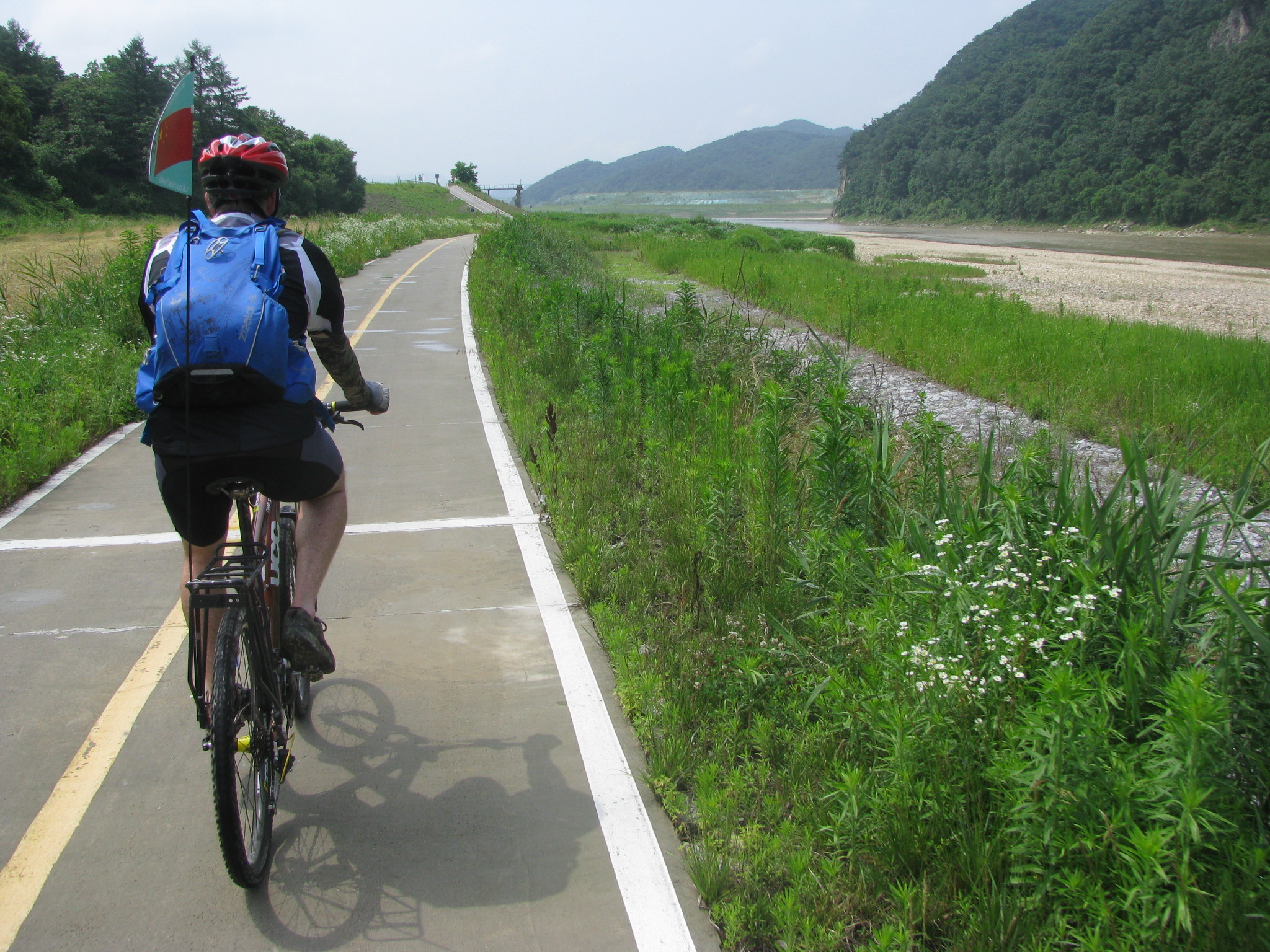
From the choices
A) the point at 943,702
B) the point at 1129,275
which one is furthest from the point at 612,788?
the point at 1129,275

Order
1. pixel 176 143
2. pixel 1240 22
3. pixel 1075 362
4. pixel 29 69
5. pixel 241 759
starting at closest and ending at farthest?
pixel 176 143, pixel 241 759, pixel 1075 362, pixel 29 69, pixel 1240 22

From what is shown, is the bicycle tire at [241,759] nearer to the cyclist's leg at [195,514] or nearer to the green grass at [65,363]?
the cyclist's leg at [195,514]

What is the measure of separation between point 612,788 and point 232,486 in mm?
1672

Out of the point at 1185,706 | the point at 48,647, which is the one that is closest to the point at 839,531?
the point at 1185,706

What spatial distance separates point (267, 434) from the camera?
2.86 m

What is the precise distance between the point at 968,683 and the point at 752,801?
0.82 metres

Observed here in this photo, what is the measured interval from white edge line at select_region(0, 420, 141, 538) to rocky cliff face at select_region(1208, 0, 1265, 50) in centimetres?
12956

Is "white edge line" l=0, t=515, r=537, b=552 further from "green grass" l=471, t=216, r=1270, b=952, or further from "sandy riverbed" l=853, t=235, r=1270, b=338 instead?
"sandy riverbed" l=853, t=235, r=1270, b=338

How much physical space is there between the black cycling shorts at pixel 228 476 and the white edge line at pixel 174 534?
2602 millimetres

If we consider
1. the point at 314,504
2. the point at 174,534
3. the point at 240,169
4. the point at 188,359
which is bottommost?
the point at 174,534

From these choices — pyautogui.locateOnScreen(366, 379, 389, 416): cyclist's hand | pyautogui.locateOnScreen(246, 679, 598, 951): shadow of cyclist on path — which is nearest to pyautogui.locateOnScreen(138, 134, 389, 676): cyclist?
pyautogui.locateOnScreen(366, 379, 389, 416): cyclist's hand

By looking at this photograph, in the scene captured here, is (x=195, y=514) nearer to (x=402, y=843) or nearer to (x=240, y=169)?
(x=240, y=169)

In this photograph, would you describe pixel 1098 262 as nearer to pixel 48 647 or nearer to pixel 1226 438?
pixel 1226 438

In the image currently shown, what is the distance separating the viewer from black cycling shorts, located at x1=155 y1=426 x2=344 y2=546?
287 cm
